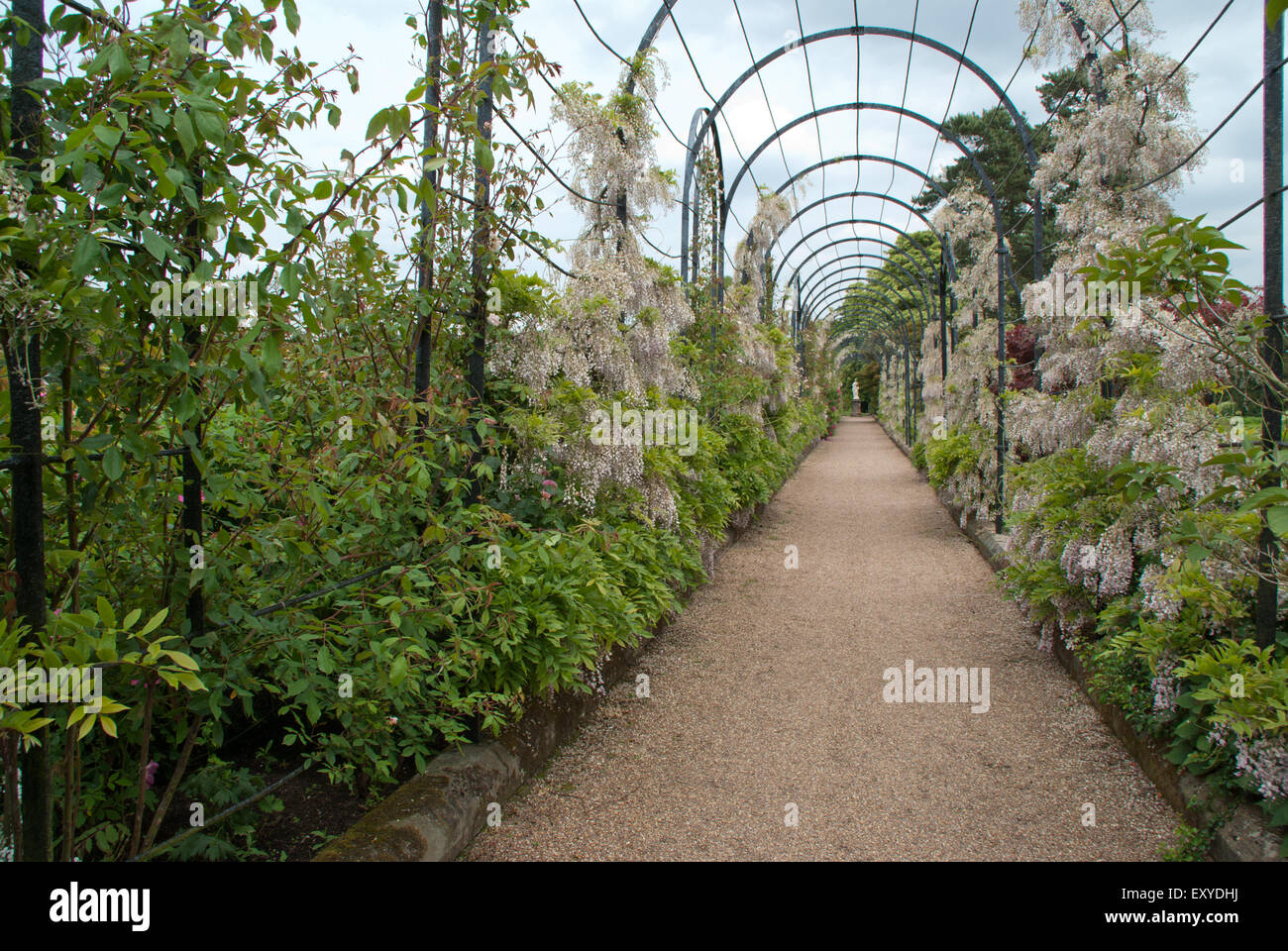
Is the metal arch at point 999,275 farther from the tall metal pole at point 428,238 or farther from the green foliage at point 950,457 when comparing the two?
the tall metal pole at point 428,238

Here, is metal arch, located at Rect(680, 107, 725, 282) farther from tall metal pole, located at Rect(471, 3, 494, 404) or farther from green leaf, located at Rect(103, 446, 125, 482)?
green leaf, located at Rect(103, 446, 125, 482)

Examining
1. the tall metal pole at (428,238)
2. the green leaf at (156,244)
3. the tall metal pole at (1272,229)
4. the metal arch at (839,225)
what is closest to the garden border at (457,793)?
the tall metal pole at (428,238)

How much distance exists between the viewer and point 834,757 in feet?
11.1

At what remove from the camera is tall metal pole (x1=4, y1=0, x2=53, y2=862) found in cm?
139

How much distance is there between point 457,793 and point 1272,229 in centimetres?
347

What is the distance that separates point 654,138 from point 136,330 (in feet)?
16.2

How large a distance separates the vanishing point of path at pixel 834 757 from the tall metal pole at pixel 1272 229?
1009 mm

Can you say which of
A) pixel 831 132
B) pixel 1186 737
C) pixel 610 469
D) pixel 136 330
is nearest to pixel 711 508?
pixel 610 469

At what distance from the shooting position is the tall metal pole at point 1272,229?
2672mm

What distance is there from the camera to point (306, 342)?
210 cm

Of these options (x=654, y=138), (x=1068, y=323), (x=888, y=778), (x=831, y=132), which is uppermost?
(x=831, y=132)

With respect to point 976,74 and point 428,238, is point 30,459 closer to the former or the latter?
point 428,238

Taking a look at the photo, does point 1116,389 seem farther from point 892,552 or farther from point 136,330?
point 136,330

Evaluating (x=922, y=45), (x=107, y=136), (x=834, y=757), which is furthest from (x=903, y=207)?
(x=107, y=136)
